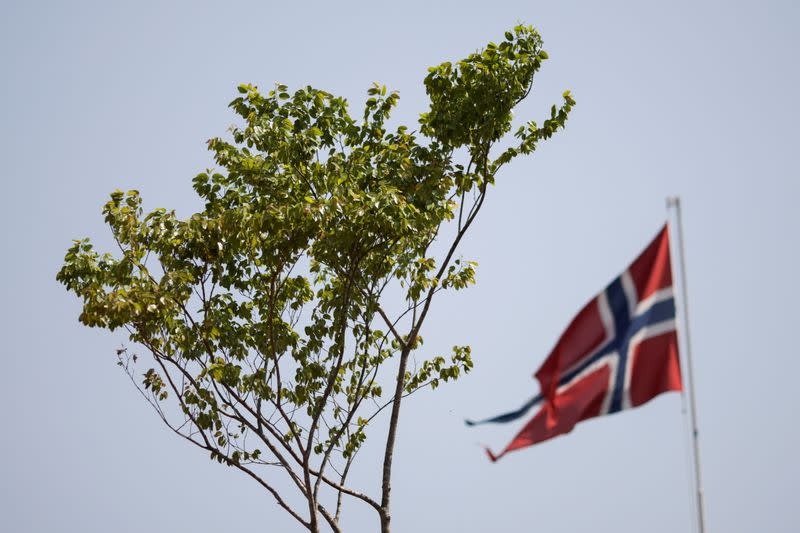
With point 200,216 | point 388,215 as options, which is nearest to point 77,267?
point 200,216

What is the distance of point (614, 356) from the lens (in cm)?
1051

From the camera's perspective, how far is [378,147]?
1931 centimetres

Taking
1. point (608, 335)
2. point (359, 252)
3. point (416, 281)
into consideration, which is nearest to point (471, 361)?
point (416, 281)

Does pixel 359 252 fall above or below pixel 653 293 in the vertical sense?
above

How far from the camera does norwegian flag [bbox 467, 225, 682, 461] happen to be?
33.7ft

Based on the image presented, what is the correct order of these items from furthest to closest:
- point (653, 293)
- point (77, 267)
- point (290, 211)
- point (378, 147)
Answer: point (378, 147) < point (77, 267) < point (290, 211) < point (653, 293)

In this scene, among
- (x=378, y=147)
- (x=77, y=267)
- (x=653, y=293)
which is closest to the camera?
(x=653, y=293)

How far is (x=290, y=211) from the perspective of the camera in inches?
666

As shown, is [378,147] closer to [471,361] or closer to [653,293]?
[471,361]

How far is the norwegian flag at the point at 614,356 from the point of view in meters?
10.3

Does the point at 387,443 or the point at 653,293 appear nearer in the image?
the point at 653,293

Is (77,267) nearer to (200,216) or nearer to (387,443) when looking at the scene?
(200,216)

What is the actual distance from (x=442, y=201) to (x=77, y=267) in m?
6.41

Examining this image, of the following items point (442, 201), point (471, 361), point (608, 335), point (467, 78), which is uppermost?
point (467, 78)
